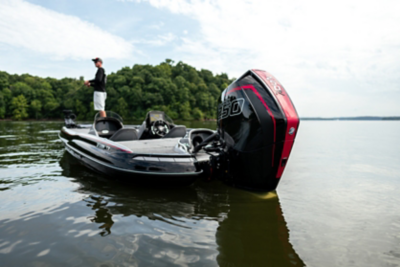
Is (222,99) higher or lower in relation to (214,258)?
higher

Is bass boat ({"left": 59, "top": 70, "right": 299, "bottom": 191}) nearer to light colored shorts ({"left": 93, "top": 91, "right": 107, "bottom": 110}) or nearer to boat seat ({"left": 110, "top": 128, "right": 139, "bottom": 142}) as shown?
boat seat ({"left": 110, "top": 128, "right": 139, "bottom": 142})

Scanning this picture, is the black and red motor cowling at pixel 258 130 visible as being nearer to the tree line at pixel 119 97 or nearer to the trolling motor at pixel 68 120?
the trolling motor at pixel 68 120

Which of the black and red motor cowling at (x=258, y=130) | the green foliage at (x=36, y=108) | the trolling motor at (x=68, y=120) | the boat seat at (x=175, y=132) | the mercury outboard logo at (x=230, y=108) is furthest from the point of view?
the green foliage at (x=36, y=108)

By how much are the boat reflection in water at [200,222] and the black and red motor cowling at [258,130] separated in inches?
18.0

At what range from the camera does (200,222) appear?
3.07 metres

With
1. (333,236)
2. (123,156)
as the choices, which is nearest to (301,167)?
(333,236)

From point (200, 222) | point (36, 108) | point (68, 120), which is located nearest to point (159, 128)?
point (200, 222)

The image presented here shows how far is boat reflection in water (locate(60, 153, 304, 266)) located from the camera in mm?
2350

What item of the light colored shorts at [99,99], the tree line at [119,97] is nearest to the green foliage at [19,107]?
the tree line at [119,97]

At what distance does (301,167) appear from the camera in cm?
662

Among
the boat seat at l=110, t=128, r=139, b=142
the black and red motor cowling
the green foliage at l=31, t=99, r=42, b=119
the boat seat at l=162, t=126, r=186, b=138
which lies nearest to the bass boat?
the black and red motor cowling

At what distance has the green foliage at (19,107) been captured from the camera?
2136 inches

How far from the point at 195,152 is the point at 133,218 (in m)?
1.97

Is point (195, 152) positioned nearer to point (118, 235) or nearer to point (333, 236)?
point (118, 235)
